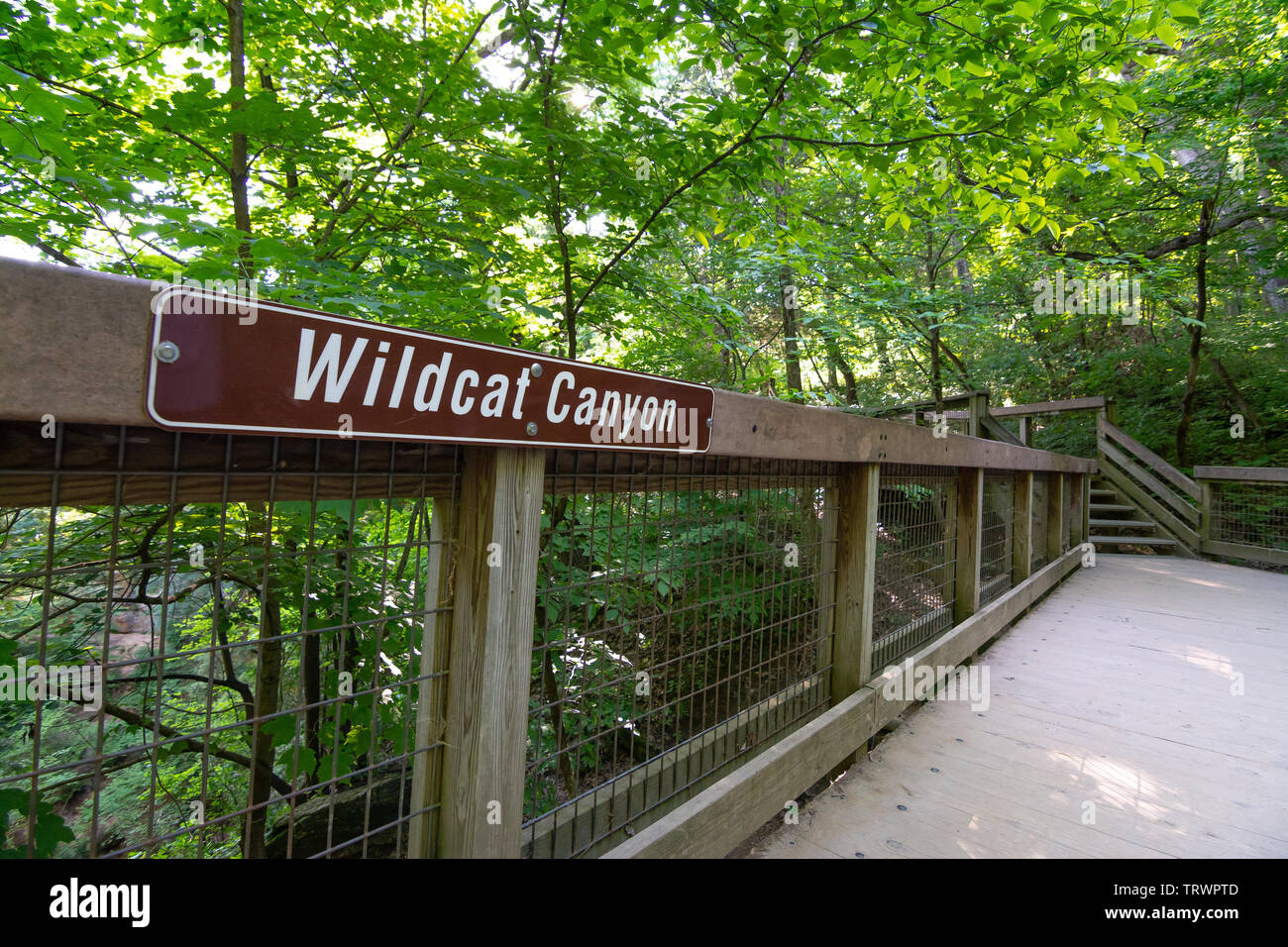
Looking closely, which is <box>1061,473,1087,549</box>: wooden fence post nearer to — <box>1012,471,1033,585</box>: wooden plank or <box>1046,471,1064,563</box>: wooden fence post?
<box>1046,471,1064,563</box>: wooden fence post

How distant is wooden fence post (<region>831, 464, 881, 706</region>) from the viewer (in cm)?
308

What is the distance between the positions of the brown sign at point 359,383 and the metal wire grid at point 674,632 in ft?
1.05

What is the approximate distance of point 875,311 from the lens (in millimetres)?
9227

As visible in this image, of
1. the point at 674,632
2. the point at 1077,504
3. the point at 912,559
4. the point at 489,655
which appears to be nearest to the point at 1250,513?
the point at 1077,504

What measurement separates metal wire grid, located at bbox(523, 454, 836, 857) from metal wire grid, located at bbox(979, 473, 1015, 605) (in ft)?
10.6

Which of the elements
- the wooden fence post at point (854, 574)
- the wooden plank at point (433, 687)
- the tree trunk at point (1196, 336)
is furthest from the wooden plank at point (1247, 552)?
the wooden plank at point (433, 687)

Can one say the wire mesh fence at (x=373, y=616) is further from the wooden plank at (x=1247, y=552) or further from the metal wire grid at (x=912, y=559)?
the wooden plank at (x=1247, y=552)

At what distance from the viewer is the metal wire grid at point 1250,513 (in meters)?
9.29

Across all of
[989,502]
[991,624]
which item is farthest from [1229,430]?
[991,624]

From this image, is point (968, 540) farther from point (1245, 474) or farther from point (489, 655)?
point (1245, 474)

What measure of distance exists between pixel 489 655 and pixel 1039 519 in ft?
26.8

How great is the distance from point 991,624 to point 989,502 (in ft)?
4.54

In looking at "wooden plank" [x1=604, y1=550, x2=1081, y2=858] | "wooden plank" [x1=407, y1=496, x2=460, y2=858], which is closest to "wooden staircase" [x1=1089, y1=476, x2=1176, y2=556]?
"wooden plank" [x1=604, y1=550, x2=1081, y2=858]
